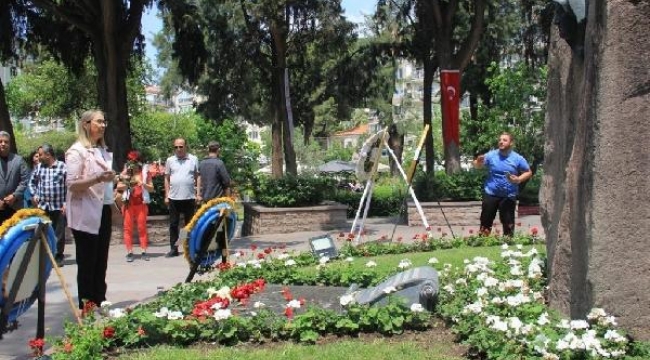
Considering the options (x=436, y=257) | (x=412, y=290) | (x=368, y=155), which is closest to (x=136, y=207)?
(x=368, y=155)

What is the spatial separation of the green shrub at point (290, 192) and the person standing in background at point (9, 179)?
7800 millimetres

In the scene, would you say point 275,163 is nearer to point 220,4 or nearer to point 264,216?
→ point 220,4

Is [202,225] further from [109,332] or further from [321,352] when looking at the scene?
[321,352]

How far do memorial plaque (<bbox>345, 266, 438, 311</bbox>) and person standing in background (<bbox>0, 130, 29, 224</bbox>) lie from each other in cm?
531

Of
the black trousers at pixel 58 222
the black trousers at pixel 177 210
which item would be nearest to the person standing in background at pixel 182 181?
the black trousers at pixel 177 210

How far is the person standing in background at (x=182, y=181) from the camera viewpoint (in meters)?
12.2

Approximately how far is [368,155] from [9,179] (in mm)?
6170

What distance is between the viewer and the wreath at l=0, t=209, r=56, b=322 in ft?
18.5

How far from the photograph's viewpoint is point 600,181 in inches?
185

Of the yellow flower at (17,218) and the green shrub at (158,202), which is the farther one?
the green shrub at (158,202)

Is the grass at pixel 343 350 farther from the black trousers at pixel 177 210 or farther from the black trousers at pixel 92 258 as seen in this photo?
the black trousers at pixel 177 210

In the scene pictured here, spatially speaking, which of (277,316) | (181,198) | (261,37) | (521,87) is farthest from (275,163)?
(277,316)

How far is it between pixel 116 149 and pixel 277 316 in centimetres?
1170

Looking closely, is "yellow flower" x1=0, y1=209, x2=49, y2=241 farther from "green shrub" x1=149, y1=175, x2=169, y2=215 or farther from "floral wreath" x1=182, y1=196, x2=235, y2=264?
"green shrub" x1=149, y1=175, x2=169, y2=215
